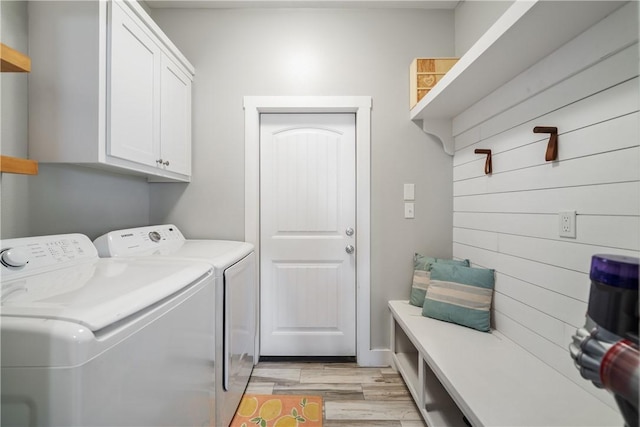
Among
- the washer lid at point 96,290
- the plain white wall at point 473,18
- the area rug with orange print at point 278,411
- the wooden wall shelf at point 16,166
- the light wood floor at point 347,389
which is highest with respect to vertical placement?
the plain white wall at point 473,18

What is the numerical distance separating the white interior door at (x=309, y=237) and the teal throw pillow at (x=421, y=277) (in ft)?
1.48

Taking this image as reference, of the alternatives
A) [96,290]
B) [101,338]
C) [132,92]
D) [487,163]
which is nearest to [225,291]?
[96,290]

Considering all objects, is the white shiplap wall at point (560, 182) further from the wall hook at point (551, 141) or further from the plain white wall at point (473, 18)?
the plain white wall at point (473, 18)

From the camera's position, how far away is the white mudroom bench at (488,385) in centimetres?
92

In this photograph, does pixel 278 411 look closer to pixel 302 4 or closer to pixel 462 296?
pixel 462 296

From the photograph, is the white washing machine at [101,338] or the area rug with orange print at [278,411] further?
the area rug with orange print at [278,411]

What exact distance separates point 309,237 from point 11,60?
171 centimetres

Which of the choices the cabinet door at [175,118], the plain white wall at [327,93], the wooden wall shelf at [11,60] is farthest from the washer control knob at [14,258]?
the plain white wall at [327,93]

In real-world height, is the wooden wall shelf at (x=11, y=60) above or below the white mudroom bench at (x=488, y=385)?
above

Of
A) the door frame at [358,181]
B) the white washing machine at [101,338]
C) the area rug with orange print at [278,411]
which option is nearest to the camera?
the white washing machine at [101,338]

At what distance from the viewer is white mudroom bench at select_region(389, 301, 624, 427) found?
0.92 m

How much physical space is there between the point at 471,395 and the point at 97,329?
3.99ft

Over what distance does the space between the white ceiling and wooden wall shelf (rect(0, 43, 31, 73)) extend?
1.48 meters

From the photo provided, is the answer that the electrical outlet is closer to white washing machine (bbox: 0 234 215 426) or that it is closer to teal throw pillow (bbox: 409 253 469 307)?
teal throw pillow (bbox: 409 253 469 307)
